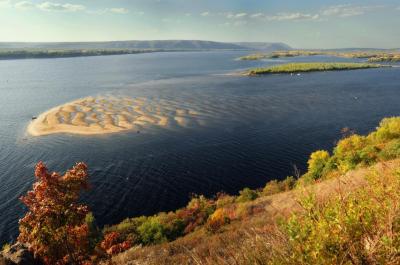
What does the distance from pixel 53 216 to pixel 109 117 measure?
208 feet

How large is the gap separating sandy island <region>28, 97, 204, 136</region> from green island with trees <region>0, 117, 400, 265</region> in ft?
113

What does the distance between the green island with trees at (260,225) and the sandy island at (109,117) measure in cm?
3446

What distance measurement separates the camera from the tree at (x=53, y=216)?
15.5 meters

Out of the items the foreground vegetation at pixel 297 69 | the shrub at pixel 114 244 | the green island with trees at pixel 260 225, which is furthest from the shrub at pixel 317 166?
the foreground vegetation at pixel 297 69

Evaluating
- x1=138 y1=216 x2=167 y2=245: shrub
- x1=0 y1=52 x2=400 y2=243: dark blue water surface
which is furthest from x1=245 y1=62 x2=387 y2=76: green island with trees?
x1=138 y1=216 x2=167 y2=245: shrub

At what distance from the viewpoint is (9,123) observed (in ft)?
247

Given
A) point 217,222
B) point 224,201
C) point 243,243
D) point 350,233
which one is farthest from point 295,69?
point 350,233

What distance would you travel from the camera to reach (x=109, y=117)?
76688 millimetres

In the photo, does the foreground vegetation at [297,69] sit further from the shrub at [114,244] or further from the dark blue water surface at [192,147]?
the shrub at [114,244]

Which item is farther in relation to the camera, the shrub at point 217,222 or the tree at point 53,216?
the shrub at point 217,222

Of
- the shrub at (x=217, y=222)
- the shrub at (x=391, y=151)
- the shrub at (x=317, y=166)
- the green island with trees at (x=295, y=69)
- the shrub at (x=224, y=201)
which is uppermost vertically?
the green island with trees at (x=295, y=69)

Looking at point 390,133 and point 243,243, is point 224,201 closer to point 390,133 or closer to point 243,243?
point 243,243

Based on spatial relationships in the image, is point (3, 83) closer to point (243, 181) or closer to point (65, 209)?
point (243, 181)

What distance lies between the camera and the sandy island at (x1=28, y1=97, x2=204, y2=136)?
68.2 metres
